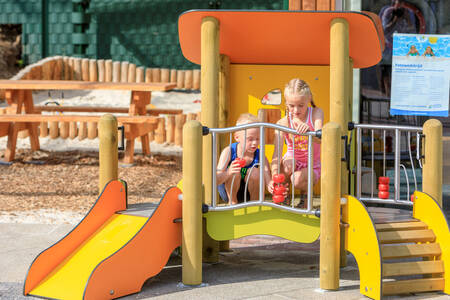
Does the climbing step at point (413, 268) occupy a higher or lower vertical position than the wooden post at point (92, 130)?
lower

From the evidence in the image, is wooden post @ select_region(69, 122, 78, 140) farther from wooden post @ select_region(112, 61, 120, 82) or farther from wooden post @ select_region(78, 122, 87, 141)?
wooden post @ select_region(112, 61, 120, 82)

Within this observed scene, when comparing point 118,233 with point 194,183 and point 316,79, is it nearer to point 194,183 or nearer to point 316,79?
point 194,183

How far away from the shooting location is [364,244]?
4512 millimetres

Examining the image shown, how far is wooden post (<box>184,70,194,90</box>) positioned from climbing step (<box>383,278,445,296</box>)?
534 inches

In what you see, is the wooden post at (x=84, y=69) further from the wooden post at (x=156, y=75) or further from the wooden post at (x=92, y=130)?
the wooden post at (x=92, y=130)

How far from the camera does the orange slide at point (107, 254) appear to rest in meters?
4.39

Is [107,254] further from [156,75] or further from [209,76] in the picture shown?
[156,75]

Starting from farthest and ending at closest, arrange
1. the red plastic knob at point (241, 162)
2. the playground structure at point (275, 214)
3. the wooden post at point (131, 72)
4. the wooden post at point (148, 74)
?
1. the wooden post at point (148, 74)
2. the wooden post at point (131, 72)
3. the red plastic knob at point (241, 162)
4. the playground structure at point (275, 214)

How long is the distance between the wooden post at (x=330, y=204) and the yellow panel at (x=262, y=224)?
0.18 m

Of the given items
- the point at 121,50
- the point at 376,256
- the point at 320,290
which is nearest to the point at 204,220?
the point at 320,290

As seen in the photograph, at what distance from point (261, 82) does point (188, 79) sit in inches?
479

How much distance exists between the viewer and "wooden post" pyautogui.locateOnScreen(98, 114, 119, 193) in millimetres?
5059

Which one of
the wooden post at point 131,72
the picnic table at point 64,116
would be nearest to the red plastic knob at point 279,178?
the picnic table at point 64,116

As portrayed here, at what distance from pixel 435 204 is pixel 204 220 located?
162 cm
